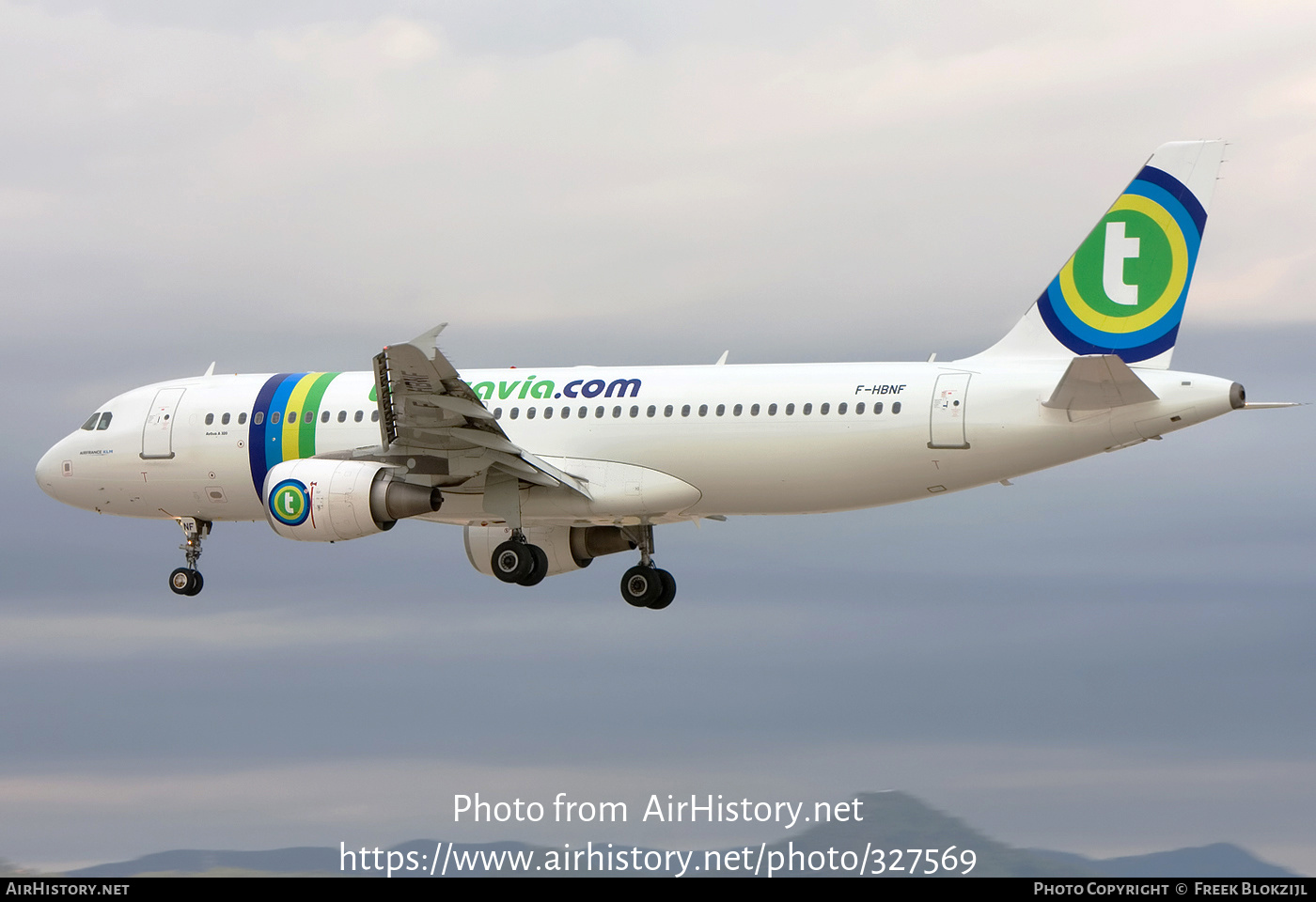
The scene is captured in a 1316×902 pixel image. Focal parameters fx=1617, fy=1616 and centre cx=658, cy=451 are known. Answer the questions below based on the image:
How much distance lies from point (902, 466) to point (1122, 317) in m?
4.48

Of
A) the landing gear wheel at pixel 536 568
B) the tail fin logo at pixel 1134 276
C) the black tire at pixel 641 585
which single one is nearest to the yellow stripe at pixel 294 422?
the landing gear wheel at pixel 536 568

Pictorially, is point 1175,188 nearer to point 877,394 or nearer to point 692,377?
point 877,394

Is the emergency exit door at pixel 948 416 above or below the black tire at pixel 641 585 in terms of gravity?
above

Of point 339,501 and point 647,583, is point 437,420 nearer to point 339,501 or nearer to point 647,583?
point 339,501

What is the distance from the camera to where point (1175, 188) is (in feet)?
89.7

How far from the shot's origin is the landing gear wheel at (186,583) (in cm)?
3306

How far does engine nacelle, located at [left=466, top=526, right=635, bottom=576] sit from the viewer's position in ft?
110

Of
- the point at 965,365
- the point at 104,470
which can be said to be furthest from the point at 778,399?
the point at 104,470

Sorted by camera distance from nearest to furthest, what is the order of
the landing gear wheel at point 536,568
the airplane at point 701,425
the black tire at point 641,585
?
the airplane at point 701,425 → the landing gear wheel at point 536,568 → the black tire at point 641,585

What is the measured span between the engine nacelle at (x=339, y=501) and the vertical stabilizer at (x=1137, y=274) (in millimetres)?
10868

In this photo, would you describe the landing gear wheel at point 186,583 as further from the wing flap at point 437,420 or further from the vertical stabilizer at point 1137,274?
the vertical stabilizer at point 1137,274

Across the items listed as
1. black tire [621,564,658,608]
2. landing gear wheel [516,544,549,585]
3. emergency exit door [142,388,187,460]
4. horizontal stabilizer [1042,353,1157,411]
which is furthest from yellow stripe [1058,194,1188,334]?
emergency exit door [142,388,187,460]

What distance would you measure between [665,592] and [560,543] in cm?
251

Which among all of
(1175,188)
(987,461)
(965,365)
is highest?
(1175,188)
